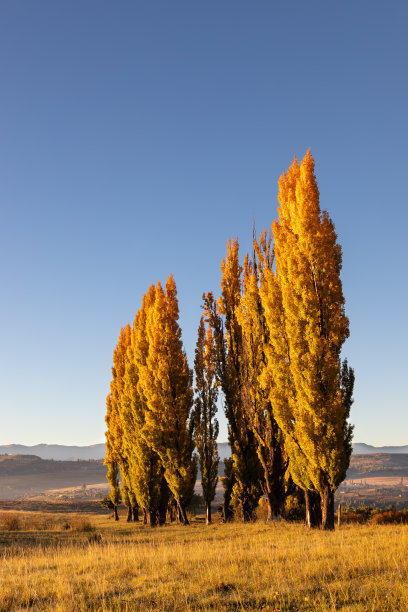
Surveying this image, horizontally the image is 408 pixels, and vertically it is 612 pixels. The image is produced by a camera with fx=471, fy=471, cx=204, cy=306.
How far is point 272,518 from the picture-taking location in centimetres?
2225

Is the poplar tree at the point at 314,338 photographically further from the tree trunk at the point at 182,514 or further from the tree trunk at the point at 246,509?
the tree trunk at the point at 182,514

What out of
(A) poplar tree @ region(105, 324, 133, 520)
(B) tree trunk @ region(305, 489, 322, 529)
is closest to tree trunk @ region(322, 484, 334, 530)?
(B) tree trunk @ region(305, 489, 322, 529)

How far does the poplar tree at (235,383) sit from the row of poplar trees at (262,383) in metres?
0.06

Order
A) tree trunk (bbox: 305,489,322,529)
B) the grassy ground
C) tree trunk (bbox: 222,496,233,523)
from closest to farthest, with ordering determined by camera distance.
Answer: the grassy ground < tree trunk (bbox: 305,489,322,529) < tree trunk (bbox: 222,496,233,523)

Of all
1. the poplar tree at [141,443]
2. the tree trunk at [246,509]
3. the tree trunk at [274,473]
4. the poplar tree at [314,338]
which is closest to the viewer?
the poplar tree at [314,338]

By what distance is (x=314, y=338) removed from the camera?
17781 millimetres

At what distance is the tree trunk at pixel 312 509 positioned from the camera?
18.7 m

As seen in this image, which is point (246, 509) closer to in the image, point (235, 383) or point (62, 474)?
point (235, 383)

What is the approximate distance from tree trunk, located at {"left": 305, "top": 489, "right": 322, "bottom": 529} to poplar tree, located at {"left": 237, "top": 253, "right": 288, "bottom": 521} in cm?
277

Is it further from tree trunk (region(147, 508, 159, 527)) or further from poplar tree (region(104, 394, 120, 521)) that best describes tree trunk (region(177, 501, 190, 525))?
poplar tree (region(104, 394, 120, 521))

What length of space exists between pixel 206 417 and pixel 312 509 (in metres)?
10.9

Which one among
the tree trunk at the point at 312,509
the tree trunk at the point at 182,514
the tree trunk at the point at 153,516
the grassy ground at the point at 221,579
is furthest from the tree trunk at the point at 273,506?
the grassy ground at the point at 221,579

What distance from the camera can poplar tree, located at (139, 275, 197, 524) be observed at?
2577cm

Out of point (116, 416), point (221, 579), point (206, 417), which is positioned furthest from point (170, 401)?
point (221, 579)
